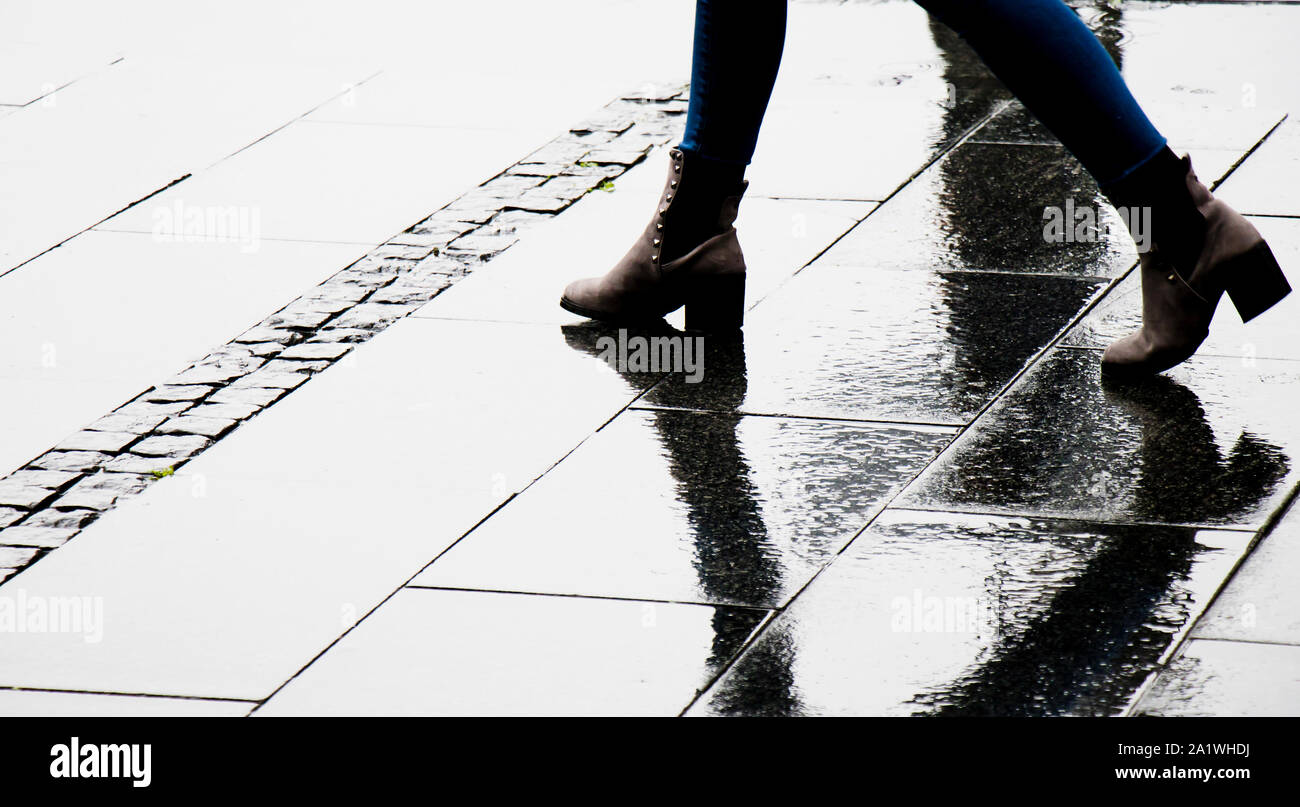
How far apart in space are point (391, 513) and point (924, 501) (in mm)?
1043

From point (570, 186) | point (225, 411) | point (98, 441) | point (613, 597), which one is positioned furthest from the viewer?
point (570, 186)

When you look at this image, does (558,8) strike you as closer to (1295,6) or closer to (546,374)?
(1295,6)

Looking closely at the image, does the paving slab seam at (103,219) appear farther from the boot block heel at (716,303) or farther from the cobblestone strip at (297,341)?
the boot block heel at (716,303)

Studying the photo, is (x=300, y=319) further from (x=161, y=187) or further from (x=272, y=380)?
(x=161, y=187)

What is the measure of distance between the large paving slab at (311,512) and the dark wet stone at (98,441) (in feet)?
0.71

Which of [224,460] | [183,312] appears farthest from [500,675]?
[183,312]

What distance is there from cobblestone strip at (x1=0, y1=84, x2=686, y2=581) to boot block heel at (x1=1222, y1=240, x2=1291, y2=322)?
2.10 metres

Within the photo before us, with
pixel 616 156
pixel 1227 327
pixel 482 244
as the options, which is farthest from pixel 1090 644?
pixel 616 156

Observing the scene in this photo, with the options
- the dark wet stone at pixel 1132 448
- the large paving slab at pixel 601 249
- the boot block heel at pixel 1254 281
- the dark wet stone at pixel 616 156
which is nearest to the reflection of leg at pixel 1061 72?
the boot block heel at pixel 1254 281

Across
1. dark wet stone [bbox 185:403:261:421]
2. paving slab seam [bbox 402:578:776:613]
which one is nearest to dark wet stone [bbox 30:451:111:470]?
dark wet stone [bbox 185:403:261:421]

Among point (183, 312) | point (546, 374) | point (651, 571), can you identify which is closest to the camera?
point (651, 571)

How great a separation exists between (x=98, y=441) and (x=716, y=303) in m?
1.52

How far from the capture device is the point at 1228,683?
9.07ft
